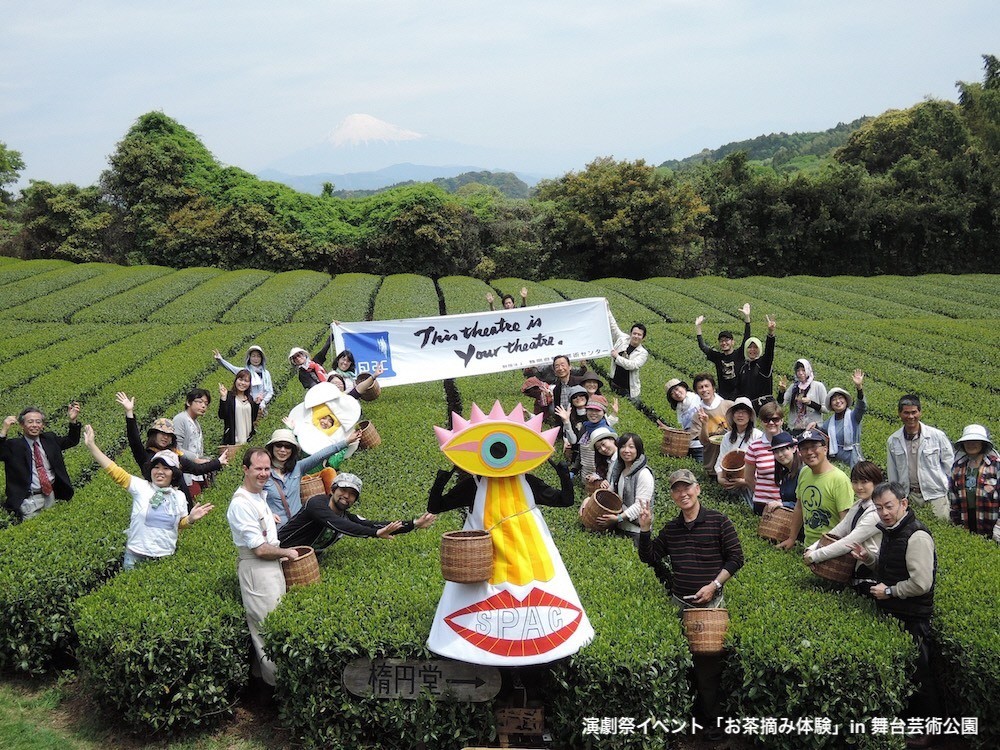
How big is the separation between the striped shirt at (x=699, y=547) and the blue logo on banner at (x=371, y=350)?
916 cm

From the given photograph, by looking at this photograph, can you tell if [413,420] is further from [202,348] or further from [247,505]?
[202,348]

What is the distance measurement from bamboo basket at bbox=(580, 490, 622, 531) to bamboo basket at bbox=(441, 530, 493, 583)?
3148mm

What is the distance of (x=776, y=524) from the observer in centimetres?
927

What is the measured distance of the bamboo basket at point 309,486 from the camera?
381 inches

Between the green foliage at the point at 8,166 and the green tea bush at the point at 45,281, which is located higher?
the green foliage at the point at 8,166

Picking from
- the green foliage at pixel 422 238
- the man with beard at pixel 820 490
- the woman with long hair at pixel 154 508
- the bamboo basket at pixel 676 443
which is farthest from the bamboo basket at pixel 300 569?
the green foliage at pixel 422 238

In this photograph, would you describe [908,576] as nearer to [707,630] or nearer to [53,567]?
[707,630]

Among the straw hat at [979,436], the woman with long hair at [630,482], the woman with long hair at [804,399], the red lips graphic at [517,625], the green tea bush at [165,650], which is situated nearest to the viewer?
the red lips graphic at [517,625]

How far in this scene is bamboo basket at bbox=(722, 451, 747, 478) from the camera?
10659mm

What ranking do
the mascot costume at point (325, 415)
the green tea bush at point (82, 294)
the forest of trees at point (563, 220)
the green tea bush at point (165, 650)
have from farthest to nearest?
the forest of trees at point (563, 220), the green tea bush at point (82, 294), the mascot costume at point (325, 415), the green tea bush at point (165, 650)

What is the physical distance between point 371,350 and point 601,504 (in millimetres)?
7558

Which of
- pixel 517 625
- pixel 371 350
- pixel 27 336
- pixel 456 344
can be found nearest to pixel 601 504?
pixel 517 625

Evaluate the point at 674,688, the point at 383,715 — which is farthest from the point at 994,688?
the point at 383,715

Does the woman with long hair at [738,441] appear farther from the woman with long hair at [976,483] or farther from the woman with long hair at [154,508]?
the woman with long hair at [154,508]
